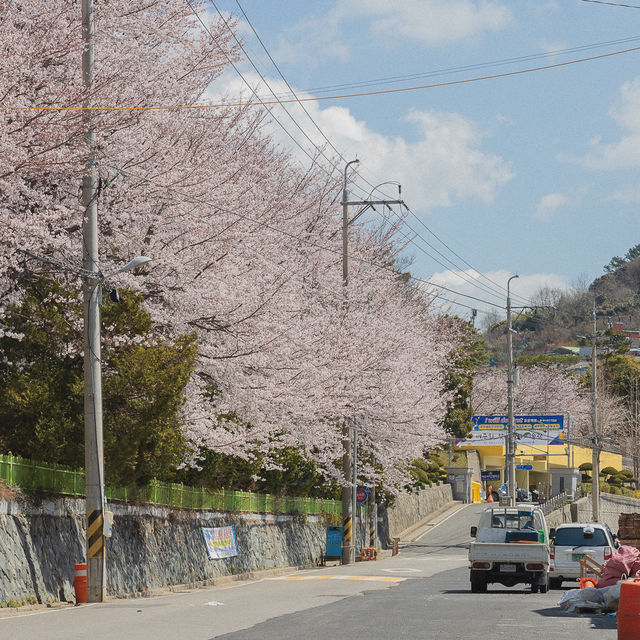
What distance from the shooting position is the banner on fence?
30484 mm

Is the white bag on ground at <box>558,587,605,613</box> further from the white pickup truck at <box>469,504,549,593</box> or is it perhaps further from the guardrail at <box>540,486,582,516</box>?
the guardrail at <box>540,486,582,516</box>

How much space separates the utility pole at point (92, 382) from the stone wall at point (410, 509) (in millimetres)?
34139

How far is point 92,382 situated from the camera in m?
20.4

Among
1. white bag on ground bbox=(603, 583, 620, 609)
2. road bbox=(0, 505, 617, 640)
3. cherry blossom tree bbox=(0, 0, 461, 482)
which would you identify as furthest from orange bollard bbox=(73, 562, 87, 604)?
white bag on ground bbox=(603, 583, 620, 609)

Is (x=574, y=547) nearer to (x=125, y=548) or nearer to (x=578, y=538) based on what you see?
(x=578, y=538)

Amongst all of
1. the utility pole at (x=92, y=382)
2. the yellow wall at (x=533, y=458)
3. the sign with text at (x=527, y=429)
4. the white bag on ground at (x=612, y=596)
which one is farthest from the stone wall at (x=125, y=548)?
the yellow wall at (x=533, y=458)

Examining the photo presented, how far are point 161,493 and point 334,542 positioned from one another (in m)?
15.7

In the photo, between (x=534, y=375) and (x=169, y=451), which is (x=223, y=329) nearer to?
(x=169, y=451)

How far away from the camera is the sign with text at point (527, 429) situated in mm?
68312

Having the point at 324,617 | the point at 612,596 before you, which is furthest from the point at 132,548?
the point at 612,596

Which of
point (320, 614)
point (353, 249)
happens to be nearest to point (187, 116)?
point (320, 614)

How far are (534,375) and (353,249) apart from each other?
2268 inches

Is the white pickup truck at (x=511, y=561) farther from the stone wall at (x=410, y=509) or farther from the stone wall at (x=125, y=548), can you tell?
the stone wall at (x=410, y=509)

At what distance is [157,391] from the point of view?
21.6m
